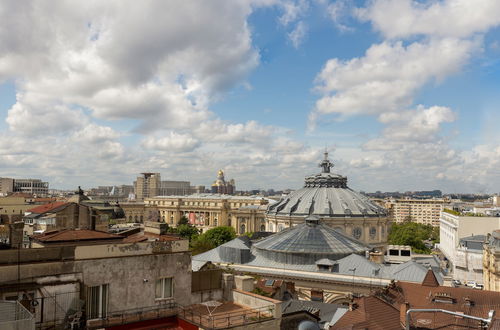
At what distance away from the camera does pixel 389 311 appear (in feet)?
113

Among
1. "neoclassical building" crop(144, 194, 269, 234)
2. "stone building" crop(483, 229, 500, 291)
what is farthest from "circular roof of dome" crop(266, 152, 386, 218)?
"stone building" crop(483, 229, 500, 291)

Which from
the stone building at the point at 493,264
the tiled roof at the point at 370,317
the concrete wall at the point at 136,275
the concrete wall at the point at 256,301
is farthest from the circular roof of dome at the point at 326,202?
the concrete wall at the point at 136,275

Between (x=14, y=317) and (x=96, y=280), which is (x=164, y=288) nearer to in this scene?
(x=96, y=280)

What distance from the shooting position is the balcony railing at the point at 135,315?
15664 millimetres

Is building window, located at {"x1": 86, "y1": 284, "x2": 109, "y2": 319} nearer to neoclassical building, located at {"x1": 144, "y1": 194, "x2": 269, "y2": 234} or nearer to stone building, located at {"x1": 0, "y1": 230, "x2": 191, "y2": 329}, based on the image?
stone building, located at {"x1": 0, "y1": 230, "x2": 191, "y2": 329}

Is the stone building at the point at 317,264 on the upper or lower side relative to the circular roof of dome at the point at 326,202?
lower

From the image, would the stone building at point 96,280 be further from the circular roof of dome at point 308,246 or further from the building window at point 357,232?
the building window at point 357,232

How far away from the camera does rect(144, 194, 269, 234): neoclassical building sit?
154 m

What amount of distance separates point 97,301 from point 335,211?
90923 mm

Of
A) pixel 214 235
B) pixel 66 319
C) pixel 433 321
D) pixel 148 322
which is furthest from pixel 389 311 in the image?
pixel 214 235

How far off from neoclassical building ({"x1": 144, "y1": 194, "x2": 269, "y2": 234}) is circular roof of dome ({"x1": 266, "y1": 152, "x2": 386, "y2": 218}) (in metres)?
37.8

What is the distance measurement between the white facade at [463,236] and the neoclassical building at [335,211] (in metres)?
14.9

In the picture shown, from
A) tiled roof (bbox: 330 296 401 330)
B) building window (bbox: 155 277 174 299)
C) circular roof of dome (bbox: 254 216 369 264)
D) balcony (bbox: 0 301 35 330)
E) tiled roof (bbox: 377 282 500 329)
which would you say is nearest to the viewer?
balcony (bbox: 0 301 35 330)

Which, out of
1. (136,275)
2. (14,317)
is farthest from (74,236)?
(14,317)
